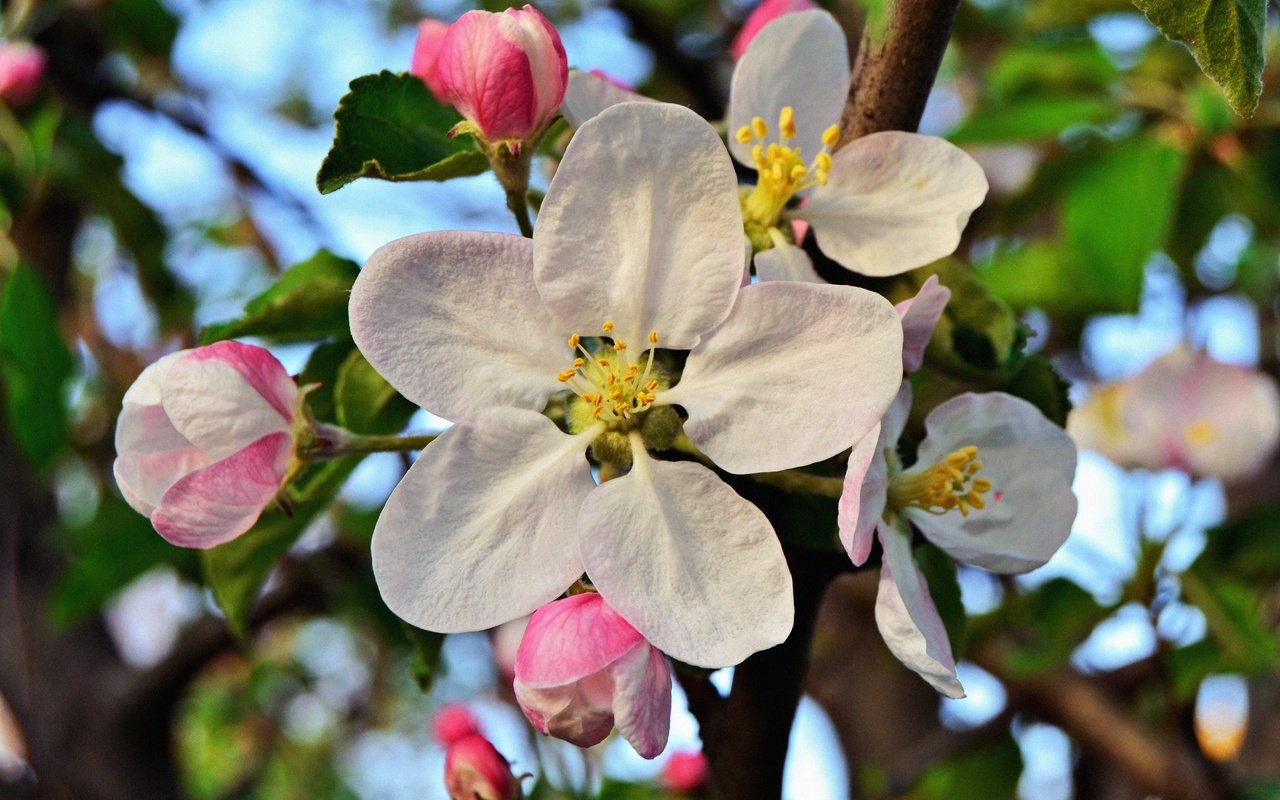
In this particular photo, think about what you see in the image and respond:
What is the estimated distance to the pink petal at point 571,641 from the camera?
60 cm

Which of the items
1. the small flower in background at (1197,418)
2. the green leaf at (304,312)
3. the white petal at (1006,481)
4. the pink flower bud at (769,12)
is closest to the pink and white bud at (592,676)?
the white petal at (1006,481)

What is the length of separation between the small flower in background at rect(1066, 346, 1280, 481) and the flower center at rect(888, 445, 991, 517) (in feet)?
4.15

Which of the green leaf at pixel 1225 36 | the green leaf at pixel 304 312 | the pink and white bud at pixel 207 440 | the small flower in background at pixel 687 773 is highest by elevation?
the green leaf at pixel 1225 36

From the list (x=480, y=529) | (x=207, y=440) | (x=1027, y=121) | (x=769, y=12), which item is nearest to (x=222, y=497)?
(x=207, y=440)

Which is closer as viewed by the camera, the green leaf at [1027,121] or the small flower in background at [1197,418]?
the green leaf at [1027,121]

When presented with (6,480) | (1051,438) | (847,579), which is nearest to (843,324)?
(1051,438)

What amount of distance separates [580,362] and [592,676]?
0.18 meters

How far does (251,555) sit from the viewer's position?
3.14 feet

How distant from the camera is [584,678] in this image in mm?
607

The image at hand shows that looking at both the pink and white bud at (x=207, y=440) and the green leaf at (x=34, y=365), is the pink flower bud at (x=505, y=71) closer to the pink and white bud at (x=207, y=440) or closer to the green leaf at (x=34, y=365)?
the pink and white bud at (x=207, y=440)

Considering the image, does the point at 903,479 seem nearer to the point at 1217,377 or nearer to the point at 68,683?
the point at 1217,377

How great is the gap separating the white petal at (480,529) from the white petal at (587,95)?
200 millimetres

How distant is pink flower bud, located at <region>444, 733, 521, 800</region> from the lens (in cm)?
80

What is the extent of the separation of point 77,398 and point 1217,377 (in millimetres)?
1925
